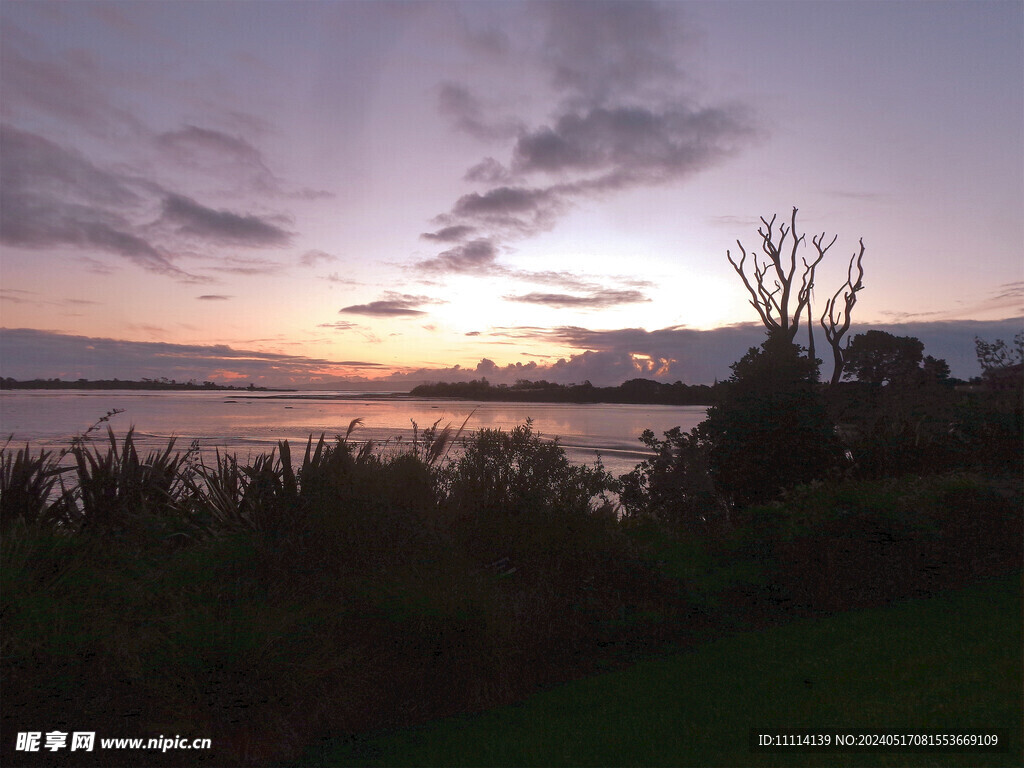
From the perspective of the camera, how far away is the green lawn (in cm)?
442

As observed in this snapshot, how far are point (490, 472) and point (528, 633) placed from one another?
97.2 inches

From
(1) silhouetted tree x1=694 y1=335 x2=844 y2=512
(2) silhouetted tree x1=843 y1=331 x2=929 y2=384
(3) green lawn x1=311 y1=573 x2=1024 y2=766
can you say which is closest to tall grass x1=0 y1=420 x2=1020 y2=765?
(3) green lawn x1=311 y1=573 x2=1024 y2=766

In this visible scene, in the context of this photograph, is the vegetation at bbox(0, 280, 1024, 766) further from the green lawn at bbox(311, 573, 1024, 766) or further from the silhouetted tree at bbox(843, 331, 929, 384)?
the silhouetted tree at bbox(843, 331, 929, 384)

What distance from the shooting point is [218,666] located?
4.70 meters

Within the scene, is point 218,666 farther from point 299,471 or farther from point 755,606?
point 755,606

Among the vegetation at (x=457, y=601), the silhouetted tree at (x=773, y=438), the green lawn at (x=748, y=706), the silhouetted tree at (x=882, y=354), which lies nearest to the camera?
the green lawn at (x=748, y=706)

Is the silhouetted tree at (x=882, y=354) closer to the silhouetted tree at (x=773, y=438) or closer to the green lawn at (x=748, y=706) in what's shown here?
the silhouetted tree at (x=773, y=438)

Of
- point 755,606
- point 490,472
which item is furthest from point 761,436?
point 490,472

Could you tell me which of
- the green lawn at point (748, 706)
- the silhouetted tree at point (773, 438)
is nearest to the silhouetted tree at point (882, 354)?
the silhouetted tree at point (773, 438)

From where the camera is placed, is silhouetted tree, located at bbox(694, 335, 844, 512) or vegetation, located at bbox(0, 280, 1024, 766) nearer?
vegetation, located at bbox(0, 280, 1024, 766)

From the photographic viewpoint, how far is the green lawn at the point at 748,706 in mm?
4418

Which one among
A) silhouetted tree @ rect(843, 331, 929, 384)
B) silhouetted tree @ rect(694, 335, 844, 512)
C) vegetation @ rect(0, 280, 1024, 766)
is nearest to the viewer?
vegetation @ rect(0, 280, 1024, 766)


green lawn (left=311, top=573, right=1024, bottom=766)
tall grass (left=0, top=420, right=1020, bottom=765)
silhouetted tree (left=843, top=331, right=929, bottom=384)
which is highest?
silhouetted tree (left=843, top=331, right=929, bottom=384)

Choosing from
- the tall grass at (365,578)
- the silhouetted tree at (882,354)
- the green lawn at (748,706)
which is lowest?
the green lawn at (748,706)
